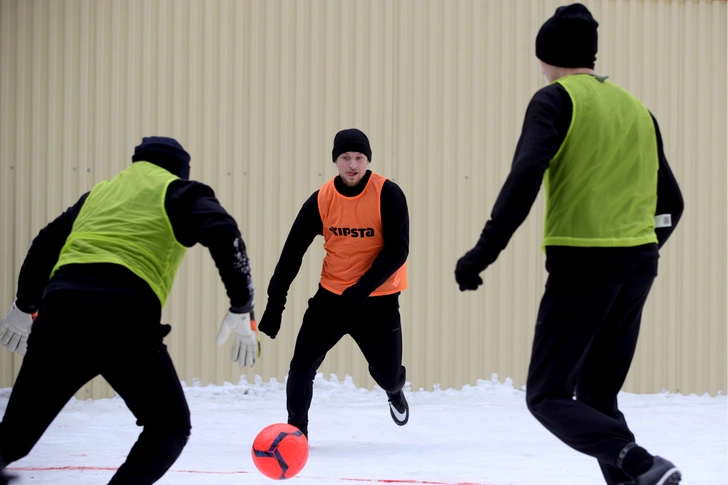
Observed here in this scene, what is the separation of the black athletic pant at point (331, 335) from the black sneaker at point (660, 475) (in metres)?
2.34

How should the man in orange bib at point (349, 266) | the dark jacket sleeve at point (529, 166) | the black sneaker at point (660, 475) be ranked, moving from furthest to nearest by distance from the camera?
the man in orange bib at point (349, 266) → the dark jacket sleeve at point (529, 166) → the black sneaker at point (660, 475)

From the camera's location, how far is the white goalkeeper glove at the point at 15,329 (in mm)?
3576

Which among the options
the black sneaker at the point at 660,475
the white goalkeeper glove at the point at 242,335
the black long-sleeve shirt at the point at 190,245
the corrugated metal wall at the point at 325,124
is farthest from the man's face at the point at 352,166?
the corrugated metal wall at the point at 325,124

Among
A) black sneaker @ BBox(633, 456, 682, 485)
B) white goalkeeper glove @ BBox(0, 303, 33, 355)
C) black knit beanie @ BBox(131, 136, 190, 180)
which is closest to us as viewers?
black sneaker @ BBox(633, 456, 682, 485)

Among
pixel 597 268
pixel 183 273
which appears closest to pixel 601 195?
pixel 597 268

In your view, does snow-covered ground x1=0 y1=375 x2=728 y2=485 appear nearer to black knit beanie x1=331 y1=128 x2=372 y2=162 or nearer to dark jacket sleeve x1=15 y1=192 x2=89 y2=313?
dark jacket sleeve x1=15 y1=192 x2=89 y2=313

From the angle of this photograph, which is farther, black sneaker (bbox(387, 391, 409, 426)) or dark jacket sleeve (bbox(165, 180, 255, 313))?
black sneaker (bbox(387, 391, 409, 426))

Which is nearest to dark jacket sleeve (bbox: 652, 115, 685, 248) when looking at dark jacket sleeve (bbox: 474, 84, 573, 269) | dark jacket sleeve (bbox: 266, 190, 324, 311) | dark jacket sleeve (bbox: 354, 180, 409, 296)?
dark jacket sleeve (bbox: 474, 84, 573, 269)

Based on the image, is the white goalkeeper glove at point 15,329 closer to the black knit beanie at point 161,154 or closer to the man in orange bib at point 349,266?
the black knit beanie at point 161,154

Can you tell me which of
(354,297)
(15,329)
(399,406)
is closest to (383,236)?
(354,297)

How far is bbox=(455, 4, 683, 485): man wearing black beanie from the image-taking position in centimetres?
293

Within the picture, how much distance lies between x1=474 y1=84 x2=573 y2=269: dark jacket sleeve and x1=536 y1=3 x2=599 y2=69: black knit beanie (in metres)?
0.24

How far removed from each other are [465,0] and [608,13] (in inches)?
53.1

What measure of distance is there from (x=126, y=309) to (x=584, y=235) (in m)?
1.63
